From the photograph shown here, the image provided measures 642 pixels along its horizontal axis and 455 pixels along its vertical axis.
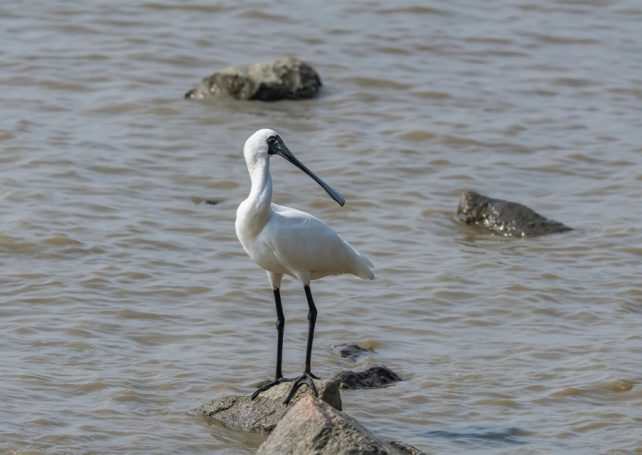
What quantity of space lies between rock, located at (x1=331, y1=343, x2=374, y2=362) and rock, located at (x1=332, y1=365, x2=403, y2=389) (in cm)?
58

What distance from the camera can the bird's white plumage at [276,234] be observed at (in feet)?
31.4

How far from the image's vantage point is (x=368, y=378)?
10750 millimetres

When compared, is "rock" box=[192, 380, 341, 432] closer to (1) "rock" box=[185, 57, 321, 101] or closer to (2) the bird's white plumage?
(2) the bird's white plumage

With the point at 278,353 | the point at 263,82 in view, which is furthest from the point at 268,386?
the point at 263,82

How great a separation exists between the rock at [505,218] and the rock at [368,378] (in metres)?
4.01

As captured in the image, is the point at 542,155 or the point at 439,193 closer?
the point at 439,193

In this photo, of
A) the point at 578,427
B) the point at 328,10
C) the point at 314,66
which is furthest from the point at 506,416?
the point at 328,10

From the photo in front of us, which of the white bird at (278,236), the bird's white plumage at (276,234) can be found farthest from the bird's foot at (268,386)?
the bird's white plumage at (276,234)

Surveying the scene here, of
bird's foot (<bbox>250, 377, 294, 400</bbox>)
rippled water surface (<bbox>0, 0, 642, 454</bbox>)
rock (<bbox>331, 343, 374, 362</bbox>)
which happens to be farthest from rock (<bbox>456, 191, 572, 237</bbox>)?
bird's foot (<bbox>250, 377, 294, 400</bbox>)

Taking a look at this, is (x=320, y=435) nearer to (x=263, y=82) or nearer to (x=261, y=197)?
(x=261, y=197)

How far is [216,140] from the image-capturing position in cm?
1722

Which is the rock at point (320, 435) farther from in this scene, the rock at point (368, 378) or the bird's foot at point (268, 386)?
the rock at point (368, 378)

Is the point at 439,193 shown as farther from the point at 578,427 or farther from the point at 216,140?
the point at 578,427

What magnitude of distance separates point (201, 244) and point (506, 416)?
15.4 ft
